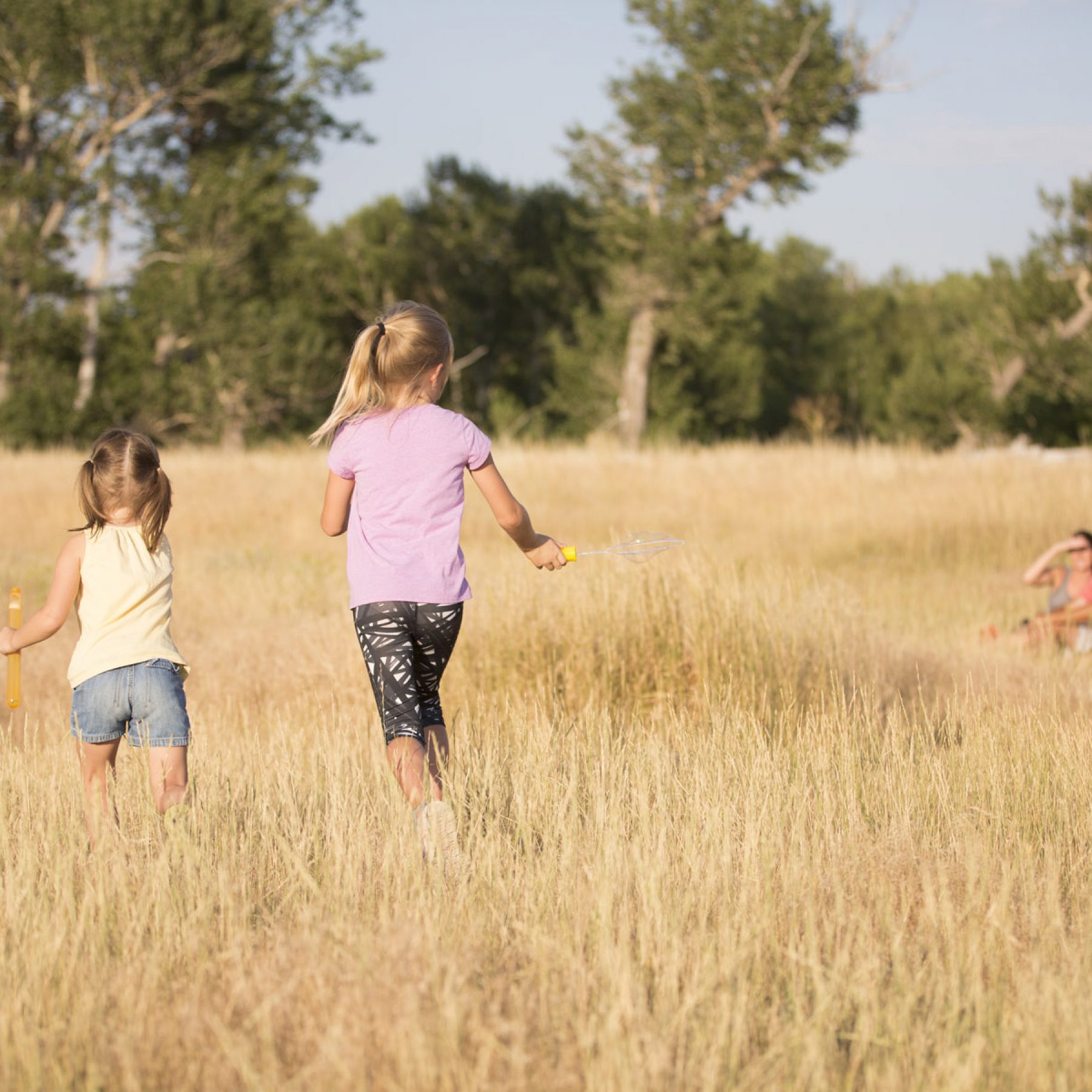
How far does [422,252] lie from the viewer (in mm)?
33469

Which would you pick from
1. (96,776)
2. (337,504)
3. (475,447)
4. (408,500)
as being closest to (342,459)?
(337,504)

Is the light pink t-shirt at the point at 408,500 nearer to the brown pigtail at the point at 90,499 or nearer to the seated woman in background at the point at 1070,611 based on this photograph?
the brown pigtail at the point at 90,499

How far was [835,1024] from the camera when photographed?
8.45 ft

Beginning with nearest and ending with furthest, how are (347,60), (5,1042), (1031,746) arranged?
(5,1042) < (1031,746) < (347,60)

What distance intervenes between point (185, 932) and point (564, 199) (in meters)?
33.1

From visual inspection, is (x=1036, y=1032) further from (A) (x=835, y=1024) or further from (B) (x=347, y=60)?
(B) (x=347, y=60)

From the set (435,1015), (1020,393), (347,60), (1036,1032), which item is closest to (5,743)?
(435,1015)

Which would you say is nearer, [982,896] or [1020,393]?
[982,896]

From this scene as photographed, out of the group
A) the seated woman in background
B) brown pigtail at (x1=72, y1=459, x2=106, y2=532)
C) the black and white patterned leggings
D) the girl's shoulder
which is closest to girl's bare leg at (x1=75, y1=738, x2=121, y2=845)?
the girl's shoulder

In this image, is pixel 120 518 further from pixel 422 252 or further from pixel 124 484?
pixel 422 252

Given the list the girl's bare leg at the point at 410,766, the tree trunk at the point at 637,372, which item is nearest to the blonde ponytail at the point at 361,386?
the girl's bare leg at the point at 410,766

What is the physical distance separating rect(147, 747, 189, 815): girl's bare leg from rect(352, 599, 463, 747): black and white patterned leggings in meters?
0.61

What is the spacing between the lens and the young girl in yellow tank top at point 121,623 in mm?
3566

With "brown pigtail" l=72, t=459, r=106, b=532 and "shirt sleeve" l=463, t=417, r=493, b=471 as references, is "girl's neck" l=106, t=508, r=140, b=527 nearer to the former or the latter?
"brown pigtail" l=72, t=459, r=106, b=532
